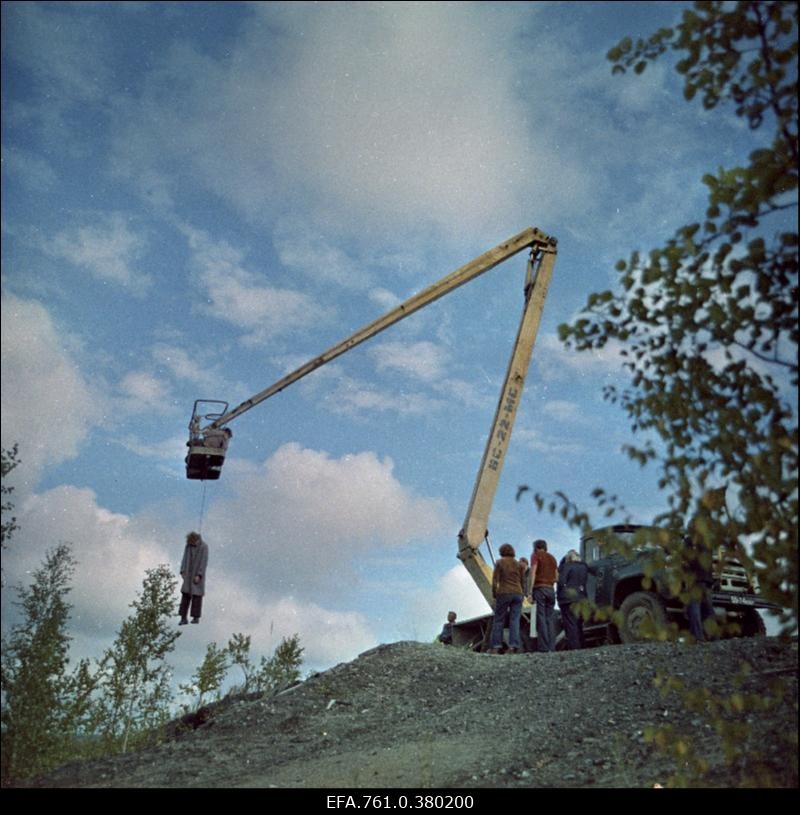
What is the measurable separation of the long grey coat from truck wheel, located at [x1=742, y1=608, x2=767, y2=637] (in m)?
9.62

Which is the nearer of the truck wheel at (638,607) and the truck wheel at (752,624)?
the truck wheel at (638,607)

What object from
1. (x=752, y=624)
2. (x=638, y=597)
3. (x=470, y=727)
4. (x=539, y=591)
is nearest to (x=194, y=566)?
(x=539, y=591)

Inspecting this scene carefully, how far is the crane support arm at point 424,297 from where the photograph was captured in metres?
17.4

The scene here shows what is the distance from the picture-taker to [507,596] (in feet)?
43.6

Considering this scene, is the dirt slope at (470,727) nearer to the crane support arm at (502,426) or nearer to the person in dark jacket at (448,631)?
the crane support arm at (502,426)

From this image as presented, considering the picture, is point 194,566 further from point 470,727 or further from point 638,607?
point 638,607

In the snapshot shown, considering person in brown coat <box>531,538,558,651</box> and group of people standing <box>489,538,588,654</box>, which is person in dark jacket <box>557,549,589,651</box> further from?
person in brown coat <box>531,538,558,651</box>

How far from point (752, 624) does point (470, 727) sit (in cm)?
690

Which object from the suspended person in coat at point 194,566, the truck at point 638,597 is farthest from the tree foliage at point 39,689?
the truck at point 638,597

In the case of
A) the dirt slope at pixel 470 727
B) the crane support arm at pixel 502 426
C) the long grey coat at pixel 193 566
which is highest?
the crane support arm at pixel 502 426

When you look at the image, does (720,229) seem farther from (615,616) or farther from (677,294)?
(615,616)

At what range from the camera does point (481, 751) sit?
25.5 feet

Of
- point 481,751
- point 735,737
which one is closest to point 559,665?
point 481,751

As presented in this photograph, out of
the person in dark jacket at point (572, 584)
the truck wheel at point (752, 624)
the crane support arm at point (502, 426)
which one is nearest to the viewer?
the truck wheel at point (752, 624)
